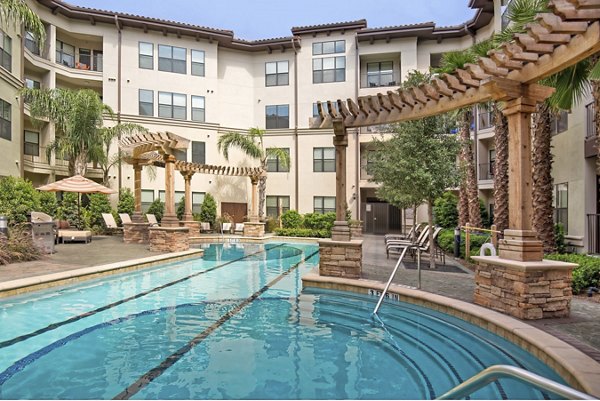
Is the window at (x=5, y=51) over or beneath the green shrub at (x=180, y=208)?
over

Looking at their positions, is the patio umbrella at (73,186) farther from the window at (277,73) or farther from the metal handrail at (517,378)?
the metal handrail at (517,378)

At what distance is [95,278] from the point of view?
9.25 meters

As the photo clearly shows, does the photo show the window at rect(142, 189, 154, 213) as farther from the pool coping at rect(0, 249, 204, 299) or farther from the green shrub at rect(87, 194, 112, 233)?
the pool coping at rect(0, 249, 204, 299)

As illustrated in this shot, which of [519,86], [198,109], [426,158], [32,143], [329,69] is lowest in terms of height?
[426,158]

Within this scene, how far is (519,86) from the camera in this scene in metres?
5.89

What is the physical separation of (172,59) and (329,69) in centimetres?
1068

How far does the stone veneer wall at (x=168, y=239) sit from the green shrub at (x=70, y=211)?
7.54 meters

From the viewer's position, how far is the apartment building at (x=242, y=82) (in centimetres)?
2308

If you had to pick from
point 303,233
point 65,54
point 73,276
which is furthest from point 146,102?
point 73,276

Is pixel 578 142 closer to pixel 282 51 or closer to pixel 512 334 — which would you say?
pixel 512 334

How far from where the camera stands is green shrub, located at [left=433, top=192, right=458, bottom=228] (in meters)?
20.1

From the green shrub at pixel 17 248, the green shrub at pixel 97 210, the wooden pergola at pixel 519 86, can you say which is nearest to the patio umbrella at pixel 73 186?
the green shrub at pixel 17 248

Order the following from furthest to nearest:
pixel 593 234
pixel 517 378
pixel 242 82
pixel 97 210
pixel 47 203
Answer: pixel 242 82 → pixel 97 210 → pixel 47 203 → pixel 593 234 → pixel 517 378

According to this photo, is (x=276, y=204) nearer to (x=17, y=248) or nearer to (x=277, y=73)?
(x=277, y=73)
